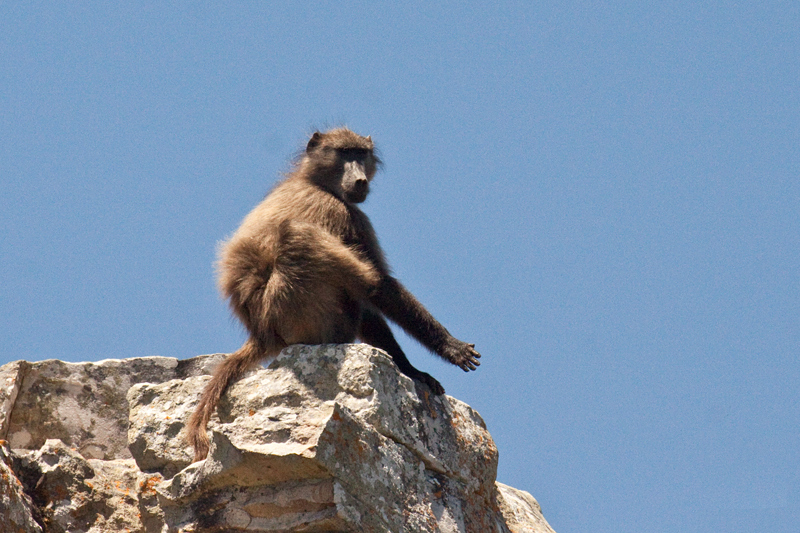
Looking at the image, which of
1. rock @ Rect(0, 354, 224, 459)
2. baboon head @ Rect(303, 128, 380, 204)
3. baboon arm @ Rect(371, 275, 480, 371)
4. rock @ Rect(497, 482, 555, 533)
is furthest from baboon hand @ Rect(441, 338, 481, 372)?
rock @ Rect(0, 354, 224, 459)

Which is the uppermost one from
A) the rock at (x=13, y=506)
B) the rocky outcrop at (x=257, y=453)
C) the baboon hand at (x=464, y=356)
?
the baboon hand at (x=464, y=356)

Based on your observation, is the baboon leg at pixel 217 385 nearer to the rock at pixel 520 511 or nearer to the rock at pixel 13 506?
the rock at pixel 13 506

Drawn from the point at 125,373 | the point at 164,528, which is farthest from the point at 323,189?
the point at 164,528

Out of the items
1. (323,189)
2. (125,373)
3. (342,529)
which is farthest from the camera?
(323,189)

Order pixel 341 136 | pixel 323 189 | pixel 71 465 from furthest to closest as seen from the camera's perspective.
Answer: pixel 341 136
pixel 323 189
pixel 71 465

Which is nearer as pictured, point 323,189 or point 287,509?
point 287,509

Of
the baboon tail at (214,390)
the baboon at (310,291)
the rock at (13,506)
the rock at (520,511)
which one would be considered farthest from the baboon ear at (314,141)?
the rock at (13,506)

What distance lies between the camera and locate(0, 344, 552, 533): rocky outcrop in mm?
5500

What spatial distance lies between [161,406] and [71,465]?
720 mm

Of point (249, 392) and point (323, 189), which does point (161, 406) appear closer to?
point (249, 392)

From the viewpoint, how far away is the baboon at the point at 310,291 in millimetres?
6750

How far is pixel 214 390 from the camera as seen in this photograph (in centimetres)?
643

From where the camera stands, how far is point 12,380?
6945 millimetres

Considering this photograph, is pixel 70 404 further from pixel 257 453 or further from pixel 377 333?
pixel 377 333
